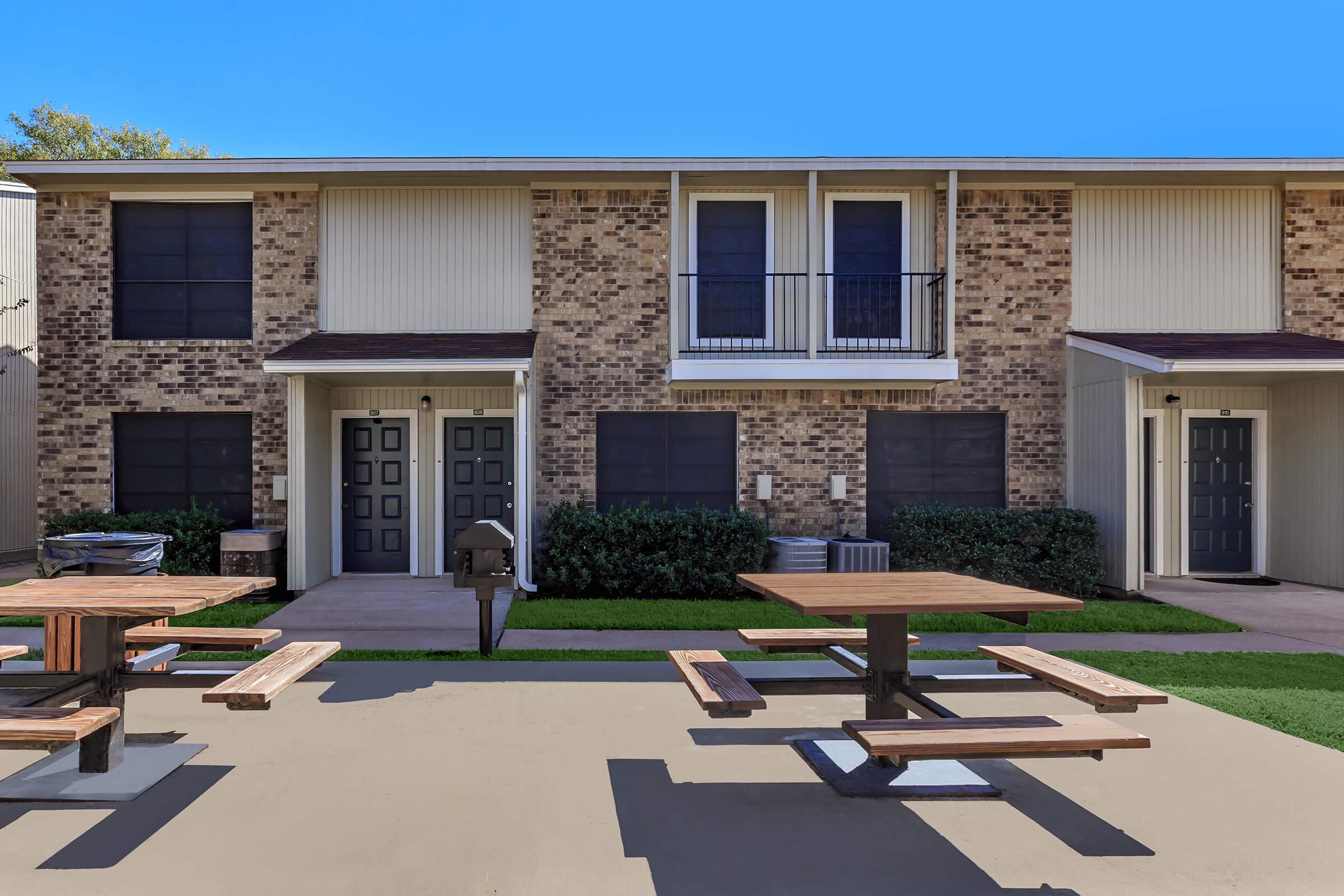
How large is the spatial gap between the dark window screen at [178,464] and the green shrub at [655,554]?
4.39 metres

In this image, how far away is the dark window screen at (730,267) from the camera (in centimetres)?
1018

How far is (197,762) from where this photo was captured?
380 centimetres

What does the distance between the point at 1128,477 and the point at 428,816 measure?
882 centimetres

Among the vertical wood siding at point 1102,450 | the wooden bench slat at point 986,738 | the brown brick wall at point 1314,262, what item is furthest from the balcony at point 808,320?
the wooden bench slat at point 986,738

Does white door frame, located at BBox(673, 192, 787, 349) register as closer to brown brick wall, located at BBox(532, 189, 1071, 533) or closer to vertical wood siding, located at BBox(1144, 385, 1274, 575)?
brown brick wall, located at BBox(532, 189, 1071, 533)

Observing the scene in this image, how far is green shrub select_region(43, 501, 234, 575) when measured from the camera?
9.06m

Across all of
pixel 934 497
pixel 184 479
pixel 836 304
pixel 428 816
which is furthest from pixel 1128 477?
pixel 184 479

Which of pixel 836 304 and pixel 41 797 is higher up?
pixel 836 304

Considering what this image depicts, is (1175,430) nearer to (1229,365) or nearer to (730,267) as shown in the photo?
Answer: (1229,365)

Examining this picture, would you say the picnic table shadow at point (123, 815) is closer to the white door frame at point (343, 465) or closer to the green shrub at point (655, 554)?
the green shrub at point (655, 554)

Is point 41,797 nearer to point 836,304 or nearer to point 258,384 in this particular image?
point 258,384

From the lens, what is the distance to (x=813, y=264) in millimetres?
9852

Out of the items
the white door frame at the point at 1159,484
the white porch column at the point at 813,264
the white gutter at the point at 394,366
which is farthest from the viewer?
the white door frame at the point at 1159,484

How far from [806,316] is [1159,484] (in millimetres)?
5399
